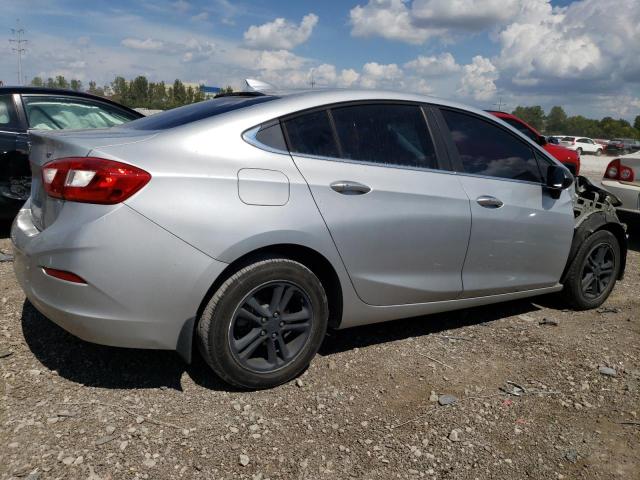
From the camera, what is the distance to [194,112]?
10.3 feet

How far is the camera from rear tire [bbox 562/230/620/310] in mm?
4301

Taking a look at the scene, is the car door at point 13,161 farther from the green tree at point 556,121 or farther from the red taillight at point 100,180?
the green tree at point 556,121

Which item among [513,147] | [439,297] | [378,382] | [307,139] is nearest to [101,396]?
[378,382]

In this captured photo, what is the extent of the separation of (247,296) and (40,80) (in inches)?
4463

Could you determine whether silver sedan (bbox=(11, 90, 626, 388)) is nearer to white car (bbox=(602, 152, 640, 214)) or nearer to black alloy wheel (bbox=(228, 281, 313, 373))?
black alloy wheel (bbox=(228, 281, 313, 373))

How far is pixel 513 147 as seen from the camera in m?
3.89

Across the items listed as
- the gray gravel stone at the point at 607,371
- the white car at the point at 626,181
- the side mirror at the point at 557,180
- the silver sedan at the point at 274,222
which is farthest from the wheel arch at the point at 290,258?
the white car at the point at 626,181

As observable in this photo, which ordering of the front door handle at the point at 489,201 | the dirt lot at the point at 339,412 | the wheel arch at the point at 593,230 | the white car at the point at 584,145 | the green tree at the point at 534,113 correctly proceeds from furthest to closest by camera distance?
the green tree at the point at 534,113 → the white car at the point at 584,145 → the wheel arch at the point at 593,230 → the front door handle at the point at 489,201 → the dirt lot at the point at 339,412

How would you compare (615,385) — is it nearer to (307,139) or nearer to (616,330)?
(616,330)

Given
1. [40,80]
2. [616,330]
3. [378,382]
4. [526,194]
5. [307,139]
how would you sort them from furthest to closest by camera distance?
1. [40,80]
2. [616,330]
3. [526,194]
4. [378,382]
5. [307,139]

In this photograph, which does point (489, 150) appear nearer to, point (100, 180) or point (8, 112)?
point (100, 180)

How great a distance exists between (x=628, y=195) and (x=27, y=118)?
22.2 ft

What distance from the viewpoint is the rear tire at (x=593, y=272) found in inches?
169

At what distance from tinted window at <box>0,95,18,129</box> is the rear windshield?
9.69 feet
